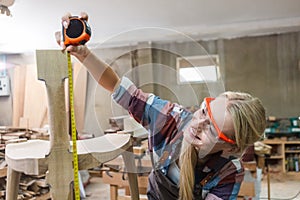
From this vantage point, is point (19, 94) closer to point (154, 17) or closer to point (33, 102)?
point (33, 102)

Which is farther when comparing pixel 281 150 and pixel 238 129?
pixel 281 150

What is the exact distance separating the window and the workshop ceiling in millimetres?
1342

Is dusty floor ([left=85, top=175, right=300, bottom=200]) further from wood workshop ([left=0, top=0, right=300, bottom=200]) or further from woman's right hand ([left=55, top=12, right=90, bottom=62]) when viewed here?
woman's right hand ([left=55, top=12, right=90, bottom=62])

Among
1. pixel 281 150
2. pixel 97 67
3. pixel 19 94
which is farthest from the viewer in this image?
pixel 19 94

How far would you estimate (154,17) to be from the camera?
2.96m

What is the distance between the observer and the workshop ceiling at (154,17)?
8.32 feet

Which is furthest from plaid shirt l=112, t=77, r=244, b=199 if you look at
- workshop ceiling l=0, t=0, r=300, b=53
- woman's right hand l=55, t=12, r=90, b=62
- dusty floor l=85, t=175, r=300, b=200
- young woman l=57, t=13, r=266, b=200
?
dusty floor l=85, t=175, r=300, b=200

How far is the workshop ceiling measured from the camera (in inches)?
99.9

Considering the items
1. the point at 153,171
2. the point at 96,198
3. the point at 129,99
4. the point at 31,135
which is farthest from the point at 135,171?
the point at 96,198

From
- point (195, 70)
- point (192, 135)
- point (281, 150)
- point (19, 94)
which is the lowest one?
point (281, 150)

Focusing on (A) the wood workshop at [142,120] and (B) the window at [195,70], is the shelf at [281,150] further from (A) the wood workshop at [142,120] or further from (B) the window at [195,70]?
(B) the window at [195,70]

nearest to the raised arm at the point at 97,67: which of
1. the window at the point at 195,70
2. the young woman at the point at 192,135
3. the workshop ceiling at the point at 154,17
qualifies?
the young woman at the point at 192,135

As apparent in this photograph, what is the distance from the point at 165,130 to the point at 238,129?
19 centimetres

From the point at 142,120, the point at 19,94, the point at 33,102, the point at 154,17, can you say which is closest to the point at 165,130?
the point at 142,120
